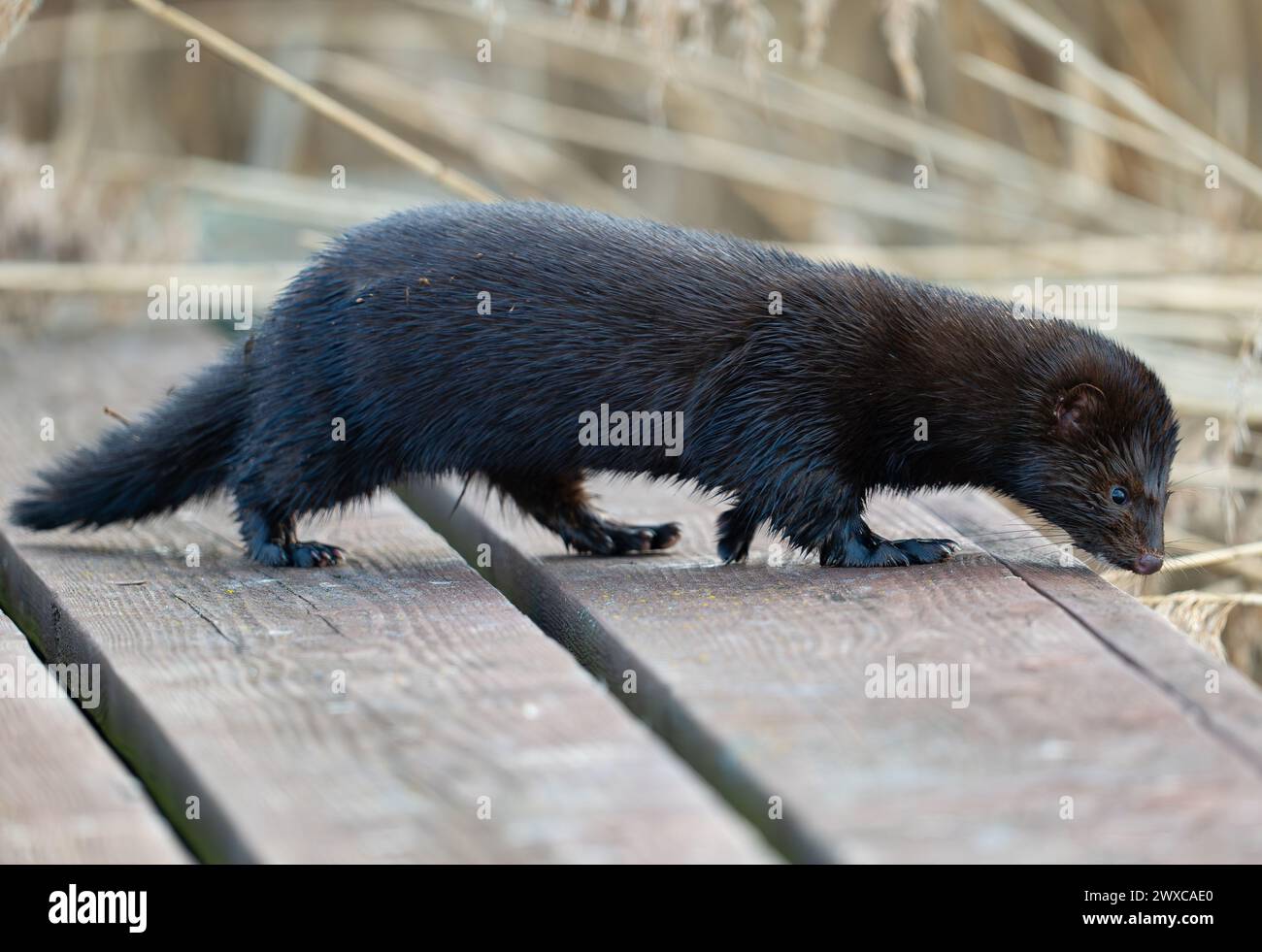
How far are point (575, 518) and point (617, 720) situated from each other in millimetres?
1469

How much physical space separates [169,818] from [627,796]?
0.67m

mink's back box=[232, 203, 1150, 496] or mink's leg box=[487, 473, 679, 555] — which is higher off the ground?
mink's back box=[232, 203, 1150, 496]

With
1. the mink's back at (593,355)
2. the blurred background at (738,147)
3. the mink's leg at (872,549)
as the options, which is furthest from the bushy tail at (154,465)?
the mink's leg at (872,549)

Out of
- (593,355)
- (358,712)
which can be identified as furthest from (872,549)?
(358,712)

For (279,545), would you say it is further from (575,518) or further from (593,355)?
(593,355)

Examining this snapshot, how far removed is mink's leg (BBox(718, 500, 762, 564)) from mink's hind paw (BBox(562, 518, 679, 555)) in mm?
153

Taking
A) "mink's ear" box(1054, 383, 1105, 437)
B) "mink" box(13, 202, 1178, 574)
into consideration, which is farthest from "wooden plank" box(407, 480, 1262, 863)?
"mink's ear" box(1054, 383, 1105, 437)

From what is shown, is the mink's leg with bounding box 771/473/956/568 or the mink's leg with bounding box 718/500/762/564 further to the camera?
the mink's leg with bounding box 718/500/762/564

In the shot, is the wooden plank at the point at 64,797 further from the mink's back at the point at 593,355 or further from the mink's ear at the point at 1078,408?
the mink's ear at the point at 1078,408

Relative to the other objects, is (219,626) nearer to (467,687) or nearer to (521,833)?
(467,687)

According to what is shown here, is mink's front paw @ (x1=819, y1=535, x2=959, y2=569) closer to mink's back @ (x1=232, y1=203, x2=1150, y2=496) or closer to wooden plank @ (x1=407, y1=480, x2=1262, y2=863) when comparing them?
wooden plank @ (x1=407, y1=480, x2=1262, y2=863)

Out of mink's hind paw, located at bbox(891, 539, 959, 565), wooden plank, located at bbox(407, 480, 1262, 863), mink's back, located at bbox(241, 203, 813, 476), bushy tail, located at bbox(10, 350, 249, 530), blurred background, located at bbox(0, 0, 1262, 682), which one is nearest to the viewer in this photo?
wooden plank, located at bbox(407, 480, 1262, 863)

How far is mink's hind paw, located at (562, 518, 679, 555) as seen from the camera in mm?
3666
